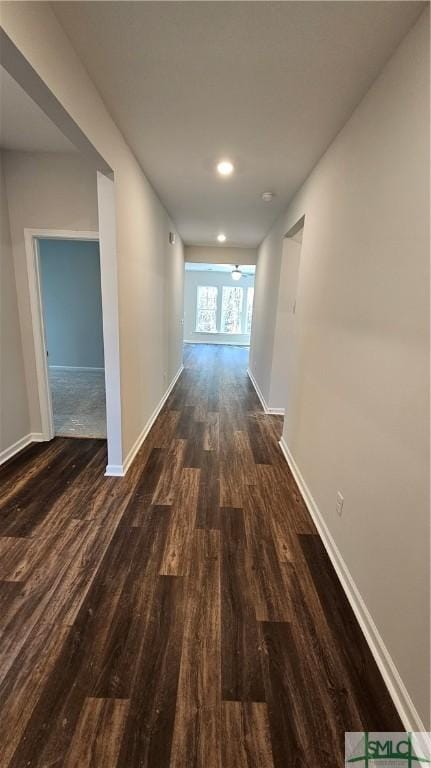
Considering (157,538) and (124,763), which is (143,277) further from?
(124,763)

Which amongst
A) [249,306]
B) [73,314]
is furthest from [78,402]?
[249,306]

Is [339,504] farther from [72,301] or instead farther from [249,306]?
[249,306]

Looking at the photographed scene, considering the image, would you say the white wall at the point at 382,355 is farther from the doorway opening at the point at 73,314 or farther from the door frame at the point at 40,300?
the doorway opening at the point at 73,314

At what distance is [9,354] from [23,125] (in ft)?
5.78

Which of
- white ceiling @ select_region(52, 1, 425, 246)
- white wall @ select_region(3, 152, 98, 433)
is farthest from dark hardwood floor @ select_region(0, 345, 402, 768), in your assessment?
white ceiling @ select_region(52, 1, 425, 246)

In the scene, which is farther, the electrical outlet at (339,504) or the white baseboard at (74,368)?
the white baseboard at (74,368)

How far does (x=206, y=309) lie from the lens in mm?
10562

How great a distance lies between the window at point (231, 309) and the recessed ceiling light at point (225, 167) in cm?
766

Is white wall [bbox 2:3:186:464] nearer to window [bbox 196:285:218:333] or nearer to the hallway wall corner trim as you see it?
the hallway wall corner trim

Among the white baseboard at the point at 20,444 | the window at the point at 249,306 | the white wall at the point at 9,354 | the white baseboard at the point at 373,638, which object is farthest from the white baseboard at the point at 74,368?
the window at the point at 249,306

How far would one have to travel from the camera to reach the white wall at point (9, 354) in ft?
8.78

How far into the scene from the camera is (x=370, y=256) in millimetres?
1567

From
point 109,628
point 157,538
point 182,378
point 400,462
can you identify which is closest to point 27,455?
point 157,538

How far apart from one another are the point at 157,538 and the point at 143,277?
94.3 inches
